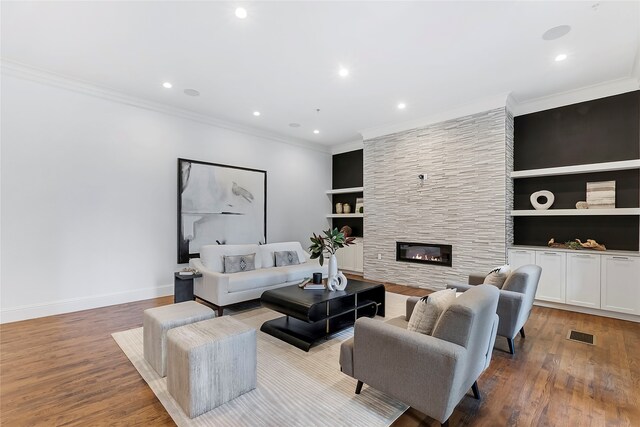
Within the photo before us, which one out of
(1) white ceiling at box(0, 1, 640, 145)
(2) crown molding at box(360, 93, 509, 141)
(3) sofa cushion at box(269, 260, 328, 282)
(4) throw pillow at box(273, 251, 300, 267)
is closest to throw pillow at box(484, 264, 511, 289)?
(3) sofa cushion at box(269, 260, 328, 282)

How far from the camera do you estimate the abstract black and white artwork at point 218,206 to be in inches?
206

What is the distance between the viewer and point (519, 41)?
318 centimetres

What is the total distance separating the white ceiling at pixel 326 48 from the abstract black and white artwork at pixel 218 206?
1311mm

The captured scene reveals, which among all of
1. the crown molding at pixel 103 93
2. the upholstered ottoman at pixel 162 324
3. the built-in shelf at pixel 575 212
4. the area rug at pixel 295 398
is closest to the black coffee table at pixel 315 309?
the area rug at pixel 295 398

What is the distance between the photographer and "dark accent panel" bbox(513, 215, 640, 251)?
412 cm

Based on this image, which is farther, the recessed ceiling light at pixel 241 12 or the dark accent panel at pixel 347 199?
the dark accent panel at pixel 347 199

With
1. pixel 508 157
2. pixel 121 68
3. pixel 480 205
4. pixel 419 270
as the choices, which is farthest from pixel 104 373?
pixel 508 157

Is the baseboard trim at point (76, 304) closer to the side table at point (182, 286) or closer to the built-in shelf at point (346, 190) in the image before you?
the side table at point (182, 286)

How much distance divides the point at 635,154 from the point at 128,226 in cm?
764

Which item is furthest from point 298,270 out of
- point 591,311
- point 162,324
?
point 591,311

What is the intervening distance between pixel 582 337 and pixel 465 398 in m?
2.25

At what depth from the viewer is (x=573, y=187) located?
4539 mm

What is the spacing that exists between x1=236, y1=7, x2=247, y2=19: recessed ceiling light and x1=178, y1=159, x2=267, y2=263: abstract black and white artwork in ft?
10.3

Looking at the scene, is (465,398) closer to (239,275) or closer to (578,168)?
(239,275)
